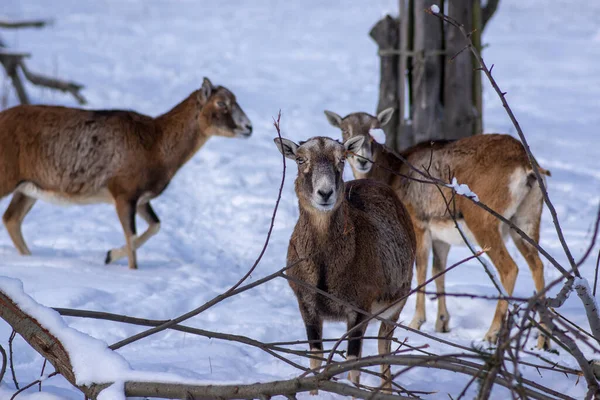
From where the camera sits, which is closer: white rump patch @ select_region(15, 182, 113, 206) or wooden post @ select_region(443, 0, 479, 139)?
white rump patch @ select_region(15, 182, 113, 206)

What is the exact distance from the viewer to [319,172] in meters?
4.61

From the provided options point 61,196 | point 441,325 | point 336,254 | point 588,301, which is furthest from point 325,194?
Result: point 61,196

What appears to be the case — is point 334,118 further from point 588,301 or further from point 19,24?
point 19,24

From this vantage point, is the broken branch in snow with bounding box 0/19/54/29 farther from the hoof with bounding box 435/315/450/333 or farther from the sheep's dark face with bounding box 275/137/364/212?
the sheep's dark face with bounding box 275/137/364/212

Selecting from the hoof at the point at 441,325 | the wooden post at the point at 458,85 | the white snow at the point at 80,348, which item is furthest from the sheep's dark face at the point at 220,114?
the white snow at the point at 80,348

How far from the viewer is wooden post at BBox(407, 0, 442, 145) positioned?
9.14 m

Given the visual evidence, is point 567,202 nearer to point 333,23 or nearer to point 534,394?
point 534,394

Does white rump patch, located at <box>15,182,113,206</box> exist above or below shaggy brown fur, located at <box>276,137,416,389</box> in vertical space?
below

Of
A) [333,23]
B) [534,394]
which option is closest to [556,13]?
[333,23]

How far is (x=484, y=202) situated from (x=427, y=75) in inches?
114

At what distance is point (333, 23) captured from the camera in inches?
955

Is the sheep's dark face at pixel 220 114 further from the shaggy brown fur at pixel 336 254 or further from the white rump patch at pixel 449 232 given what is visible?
the shaggy brown fur at pixel 336 254

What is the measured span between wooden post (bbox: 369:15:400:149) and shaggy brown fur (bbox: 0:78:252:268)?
7.52ft

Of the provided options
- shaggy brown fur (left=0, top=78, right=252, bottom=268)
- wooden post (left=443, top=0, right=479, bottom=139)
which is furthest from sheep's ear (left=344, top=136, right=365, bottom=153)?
wooden post (left=443, top=0, right=479, bottom=139)
